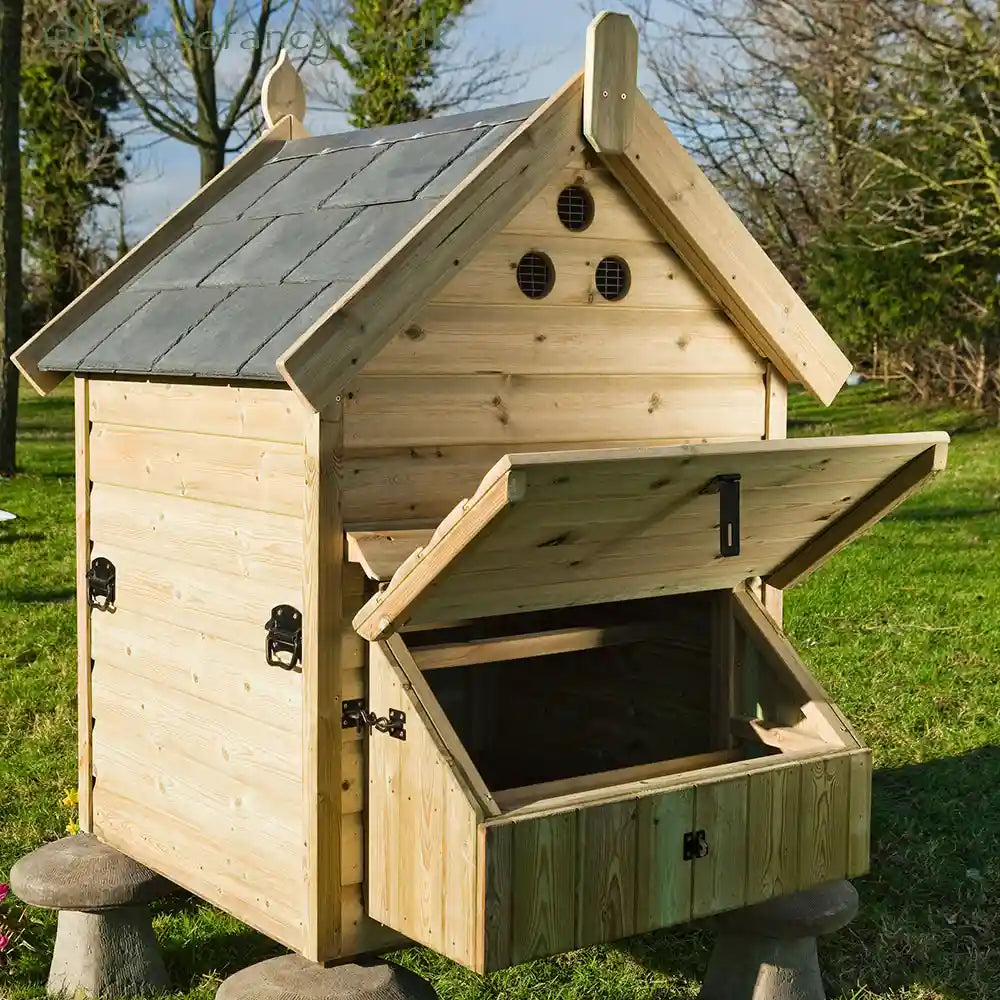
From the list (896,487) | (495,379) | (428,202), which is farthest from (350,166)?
(896,487)

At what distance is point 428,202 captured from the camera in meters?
4.01

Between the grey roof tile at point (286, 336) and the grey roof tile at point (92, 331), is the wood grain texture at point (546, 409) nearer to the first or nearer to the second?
the grey roof tile at point (286, 336)

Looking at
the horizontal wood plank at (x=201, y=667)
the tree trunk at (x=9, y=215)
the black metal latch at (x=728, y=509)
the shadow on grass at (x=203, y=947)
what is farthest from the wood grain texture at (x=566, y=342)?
the tree trunk at (x=9, y=215)

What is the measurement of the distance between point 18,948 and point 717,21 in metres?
15.2

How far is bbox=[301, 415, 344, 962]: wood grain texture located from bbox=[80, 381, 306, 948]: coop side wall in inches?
2.6

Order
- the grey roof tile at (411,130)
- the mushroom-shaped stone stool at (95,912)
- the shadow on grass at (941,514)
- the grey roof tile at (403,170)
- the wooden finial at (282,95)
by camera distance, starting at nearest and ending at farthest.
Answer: the grey roof tile at (403,170), the grey roof tile at (411,130), the mushroom-shaped stone stool at (95,912), the wooden finial at (282,95), the shadow on grass at (941,514)

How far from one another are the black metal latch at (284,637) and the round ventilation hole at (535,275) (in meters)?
1.08

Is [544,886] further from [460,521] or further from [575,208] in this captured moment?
[575,208]

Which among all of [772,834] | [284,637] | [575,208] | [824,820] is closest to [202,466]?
[284,637]

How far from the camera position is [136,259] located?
494cm

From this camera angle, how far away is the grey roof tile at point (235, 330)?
12.6 feet

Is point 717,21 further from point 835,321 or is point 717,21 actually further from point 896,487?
point 896,487

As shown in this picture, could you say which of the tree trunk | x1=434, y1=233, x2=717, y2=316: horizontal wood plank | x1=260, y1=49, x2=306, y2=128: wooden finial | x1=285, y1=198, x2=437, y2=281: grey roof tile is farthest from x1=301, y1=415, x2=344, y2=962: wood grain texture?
the tree trunk

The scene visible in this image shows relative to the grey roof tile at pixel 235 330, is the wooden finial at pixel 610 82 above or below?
above
